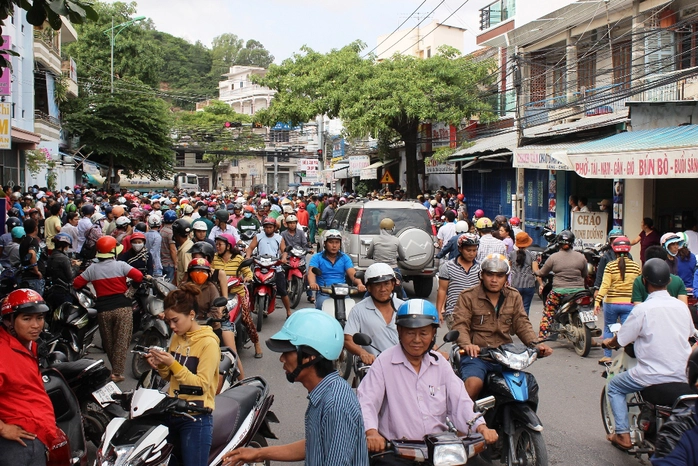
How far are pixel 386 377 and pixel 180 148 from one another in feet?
202

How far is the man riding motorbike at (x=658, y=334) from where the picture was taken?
534 cm

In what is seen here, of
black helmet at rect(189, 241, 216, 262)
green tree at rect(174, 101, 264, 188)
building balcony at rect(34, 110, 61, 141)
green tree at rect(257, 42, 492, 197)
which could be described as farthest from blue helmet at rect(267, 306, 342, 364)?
green tree at rect(174, 101, 264, 188)

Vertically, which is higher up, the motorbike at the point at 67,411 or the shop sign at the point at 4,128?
the shop sign at the point at 4,128

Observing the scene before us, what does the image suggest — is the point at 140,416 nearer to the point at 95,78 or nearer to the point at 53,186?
the point at 53,186

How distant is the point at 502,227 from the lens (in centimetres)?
1287

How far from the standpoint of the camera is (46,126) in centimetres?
3106

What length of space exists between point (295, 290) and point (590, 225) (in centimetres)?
771

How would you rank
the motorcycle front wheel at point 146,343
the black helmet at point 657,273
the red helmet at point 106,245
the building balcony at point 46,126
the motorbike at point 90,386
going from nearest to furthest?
the black helmet at point 657,273 → the motorbike at point 90,386 → the red helmet at point 106,245 → the motorcycle front wheel at point 146,343 → the building balcony at point 46,126

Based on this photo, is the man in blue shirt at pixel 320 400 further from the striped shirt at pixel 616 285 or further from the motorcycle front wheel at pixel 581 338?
the motorcycle front wheel at pixel 581 338

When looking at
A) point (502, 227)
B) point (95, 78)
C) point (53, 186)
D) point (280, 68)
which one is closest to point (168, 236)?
point (502, 227)

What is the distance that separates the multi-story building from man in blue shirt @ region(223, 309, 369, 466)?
10.6 m

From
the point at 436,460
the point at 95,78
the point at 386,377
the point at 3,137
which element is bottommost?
the point at 436,460

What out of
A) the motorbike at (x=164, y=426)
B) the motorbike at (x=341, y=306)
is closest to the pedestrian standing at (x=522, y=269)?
the motorbike at (x=341, y=306)

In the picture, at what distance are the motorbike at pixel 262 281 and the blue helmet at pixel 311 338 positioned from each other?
25.6 ft
